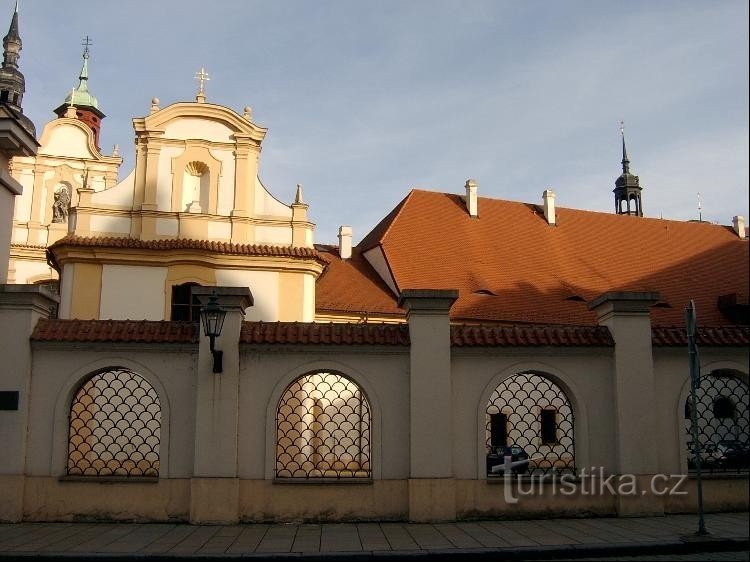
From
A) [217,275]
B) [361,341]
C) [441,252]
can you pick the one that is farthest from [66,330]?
[441,252]

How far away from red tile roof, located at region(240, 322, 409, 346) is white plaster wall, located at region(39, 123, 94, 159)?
22.4m

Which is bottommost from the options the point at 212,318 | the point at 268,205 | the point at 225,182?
the point at 212,318

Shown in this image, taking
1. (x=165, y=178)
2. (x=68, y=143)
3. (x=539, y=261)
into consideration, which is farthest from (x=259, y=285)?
(x=68, y=143)

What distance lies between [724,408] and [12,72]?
22.6m

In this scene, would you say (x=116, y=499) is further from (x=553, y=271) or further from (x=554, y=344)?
(x=553, y=271)

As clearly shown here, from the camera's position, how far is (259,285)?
20656 millimetres

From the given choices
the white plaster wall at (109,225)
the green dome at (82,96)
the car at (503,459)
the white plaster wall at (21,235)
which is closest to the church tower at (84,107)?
the green dome at (82,96)

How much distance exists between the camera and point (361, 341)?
36.9 ft

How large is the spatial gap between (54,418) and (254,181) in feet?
38.5

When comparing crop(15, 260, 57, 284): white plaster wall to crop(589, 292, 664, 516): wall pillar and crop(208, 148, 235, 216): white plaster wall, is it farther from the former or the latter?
crop(589, 292, 664, 516): wall pillar

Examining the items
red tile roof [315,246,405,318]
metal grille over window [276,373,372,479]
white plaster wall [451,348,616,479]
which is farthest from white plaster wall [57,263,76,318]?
white plaster wall [451,348,616,479]

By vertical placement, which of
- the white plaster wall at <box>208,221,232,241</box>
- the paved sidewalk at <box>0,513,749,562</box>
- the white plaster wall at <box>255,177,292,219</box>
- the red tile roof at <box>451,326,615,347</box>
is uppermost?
the white plaster wall at <box>255,177,292,219</box>

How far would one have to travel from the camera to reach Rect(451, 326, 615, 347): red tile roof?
11398mm

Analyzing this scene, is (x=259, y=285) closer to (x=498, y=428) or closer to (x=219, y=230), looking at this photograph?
(x=219, y=230)
